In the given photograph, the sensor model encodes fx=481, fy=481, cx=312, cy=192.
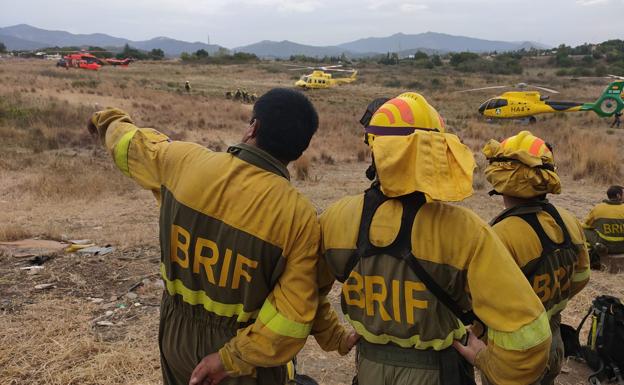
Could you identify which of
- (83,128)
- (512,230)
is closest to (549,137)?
(83,128)

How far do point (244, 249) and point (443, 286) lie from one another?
69cm

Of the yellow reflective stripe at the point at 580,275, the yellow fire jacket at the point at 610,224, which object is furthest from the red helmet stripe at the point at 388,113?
the yellow fire jacket at the point at 610,224

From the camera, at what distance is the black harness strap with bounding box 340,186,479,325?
157 cm

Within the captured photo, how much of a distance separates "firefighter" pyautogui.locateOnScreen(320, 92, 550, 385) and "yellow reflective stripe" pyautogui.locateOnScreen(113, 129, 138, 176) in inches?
36.6

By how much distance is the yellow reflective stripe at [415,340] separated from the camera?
1658 mm

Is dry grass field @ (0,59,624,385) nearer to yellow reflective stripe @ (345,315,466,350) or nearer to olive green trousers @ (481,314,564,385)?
olive green trousers @ (481,314,564,385)

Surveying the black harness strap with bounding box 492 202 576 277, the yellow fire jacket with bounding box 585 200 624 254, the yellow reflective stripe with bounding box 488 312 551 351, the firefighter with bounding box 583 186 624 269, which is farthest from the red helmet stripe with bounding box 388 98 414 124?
the yellow fire jacket with bounding box 585 200 624 254

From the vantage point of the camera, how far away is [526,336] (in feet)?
4.83

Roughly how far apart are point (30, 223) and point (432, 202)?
24.8 ft

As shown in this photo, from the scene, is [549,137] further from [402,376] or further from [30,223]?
[402,376]

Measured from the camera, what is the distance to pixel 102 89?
81.6 feet

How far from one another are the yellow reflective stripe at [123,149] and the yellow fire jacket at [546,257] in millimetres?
1750

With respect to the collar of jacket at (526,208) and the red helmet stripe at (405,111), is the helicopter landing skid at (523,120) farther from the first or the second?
the red helmet stripe at (405,111)

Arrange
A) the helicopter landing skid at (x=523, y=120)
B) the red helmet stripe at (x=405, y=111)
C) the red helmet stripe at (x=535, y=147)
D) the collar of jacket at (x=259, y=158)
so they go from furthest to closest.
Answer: the helicopter landing skid at (x=523, y=120), the red helmet stripe at (x=535, y=147), the collar of jacket at (x=259, y=158), the red helmet stripe at (x=405, y=111)
